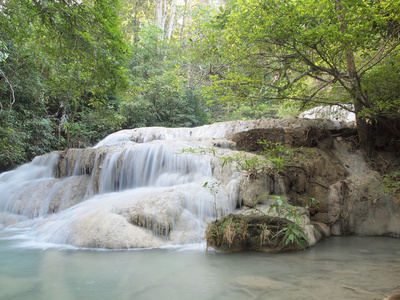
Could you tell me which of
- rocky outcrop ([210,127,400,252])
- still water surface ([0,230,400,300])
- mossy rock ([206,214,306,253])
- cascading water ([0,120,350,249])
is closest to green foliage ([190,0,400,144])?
rocky outcrop ([210,127,400,252])

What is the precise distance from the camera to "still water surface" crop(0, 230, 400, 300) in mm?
2850

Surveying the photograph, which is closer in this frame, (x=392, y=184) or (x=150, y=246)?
(x=150, y=246)

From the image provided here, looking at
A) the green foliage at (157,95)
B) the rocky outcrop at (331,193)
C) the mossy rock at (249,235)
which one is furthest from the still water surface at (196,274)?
the green foliage at (157,95)

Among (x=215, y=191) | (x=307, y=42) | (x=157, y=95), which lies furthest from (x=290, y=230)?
(x=157, y=95)

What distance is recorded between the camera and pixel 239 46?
620cm

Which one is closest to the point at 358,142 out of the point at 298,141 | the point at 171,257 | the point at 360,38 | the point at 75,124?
the point at 298,141

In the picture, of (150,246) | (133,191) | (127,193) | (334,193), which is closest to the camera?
(150,246)

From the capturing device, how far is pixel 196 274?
3.48 metres

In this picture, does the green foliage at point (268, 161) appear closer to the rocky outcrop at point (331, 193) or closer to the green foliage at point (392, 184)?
the rocky outcrop at point (331, 193)

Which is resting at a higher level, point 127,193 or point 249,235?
point 127,193

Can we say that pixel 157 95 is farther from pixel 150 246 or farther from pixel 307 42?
pixel 150 246

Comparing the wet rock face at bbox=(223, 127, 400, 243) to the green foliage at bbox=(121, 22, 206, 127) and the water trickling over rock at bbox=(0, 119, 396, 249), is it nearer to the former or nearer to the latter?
the water trickling over rock at bbox=(0, 119, 396, 249)

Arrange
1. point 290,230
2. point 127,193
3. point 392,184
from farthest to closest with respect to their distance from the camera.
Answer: point 127,193 → point 392,184 → point 290,230

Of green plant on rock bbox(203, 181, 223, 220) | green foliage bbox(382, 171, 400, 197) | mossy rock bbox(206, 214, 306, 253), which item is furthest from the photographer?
green plant on rock bbox(203, 181, 223, 220)
